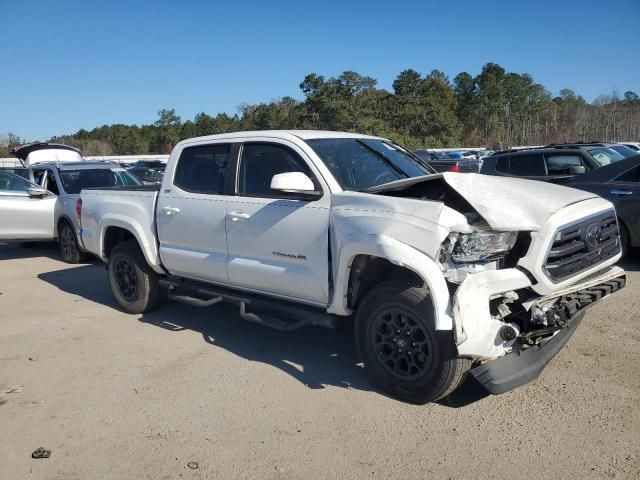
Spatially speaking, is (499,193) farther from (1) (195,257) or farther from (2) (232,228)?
(1) (195,257)

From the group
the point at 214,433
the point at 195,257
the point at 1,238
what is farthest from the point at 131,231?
the point at 1,238

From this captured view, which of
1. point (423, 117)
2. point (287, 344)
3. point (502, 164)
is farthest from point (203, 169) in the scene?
point (423, 117)

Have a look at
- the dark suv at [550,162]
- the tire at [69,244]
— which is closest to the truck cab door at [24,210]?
the tire at [69,244]

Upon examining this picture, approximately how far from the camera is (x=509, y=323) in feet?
11.3

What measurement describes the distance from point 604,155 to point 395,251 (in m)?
7.99

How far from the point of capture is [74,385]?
14.4 ft

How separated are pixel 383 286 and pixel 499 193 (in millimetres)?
1010

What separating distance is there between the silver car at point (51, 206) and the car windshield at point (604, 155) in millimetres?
8104

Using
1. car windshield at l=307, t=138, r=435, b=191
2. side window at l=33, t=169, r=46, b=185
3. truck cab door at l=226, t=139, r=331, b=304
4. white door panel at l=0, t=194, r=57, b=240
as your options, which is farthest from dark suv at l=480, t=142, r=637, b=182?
side window at l=33, t=169, r=46, b=185

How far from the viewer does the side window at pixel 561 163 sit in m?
9.27

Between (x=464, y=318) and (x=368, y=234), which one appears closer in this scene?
(x=464, y=318)

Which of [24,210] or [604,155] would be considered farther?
[604,155]

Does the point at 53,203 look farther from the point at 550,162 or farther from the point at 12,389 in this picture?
the point at 550,162

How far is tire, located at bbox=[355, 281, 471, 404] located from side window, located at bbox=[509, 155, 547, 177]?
677cm
